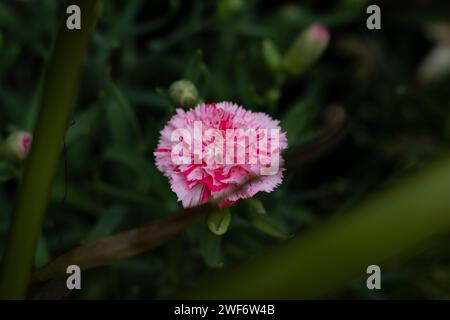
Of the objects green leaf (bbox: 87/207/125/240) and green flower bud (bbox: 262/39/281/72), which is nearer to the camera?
green leaf (bbox: 87/207/125/240)

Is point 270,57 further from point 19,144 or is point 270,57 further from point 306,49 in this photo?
point 19,144

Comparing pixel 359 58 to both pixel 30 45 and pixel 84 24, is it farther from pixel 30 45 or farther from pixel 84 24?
pixel 84 24

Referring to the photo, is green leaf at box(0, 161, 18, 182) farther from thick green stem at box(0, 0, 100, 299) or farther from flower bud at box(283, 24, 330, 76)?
flower bud at box(283, 24, 330, 76)

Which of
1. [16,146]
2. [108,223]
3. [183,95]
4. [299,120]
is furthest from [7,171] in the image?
[299,120]

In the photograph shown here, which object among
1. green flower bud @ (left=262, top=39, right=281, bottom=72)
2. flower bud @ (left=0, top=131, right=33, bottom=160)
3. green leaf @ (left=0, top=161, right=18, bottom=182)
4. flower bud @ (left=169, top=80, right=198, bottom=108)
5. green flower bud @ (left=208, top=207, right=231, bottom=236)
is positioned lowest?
green flower bud @ (left=208, top=207, right=231, bottom=236)

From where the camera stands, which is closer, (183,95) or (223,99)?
(183,95)

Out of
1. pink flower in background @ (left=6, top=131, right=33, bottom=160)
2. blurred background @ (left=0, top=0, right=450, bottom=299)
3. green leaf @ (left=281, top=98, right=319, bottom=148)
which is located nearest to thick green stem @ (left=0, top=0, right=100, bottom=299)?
blurred background @ (left=0, top=0, right=450, bottom=299)
